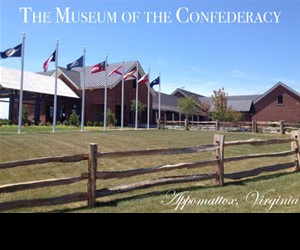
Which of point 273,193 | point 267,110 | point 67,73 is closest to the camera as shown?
point 273,193

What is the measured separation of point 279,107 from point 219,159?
33485mm

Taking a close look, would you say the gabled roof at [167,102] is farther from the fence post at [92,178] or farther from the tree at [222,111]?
the fence post at [92,178]

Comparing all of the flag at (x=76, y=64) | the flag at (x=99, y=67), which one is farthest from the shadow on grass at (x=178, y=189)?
the flag at (x=99, y=67)

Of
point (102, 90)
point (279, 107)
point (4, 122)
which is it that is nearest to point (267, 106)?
point (279, 107)

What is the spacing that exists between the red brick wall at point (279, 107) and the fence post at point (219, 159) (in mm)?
32977

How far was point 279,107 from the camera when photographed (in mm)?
37750

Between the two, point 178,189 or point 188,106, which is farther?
point 188,106

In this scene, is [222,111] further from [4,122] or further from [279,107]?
[4,122]

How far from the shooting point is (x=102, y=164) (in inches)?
357

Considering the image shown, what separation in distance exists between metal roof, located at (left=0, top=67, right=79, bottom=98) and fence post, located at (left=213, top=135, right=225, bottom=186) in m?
21.9

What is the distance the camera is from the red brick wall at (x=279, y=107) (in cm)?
3691

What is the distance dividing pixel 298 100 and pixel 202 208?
3538cm
